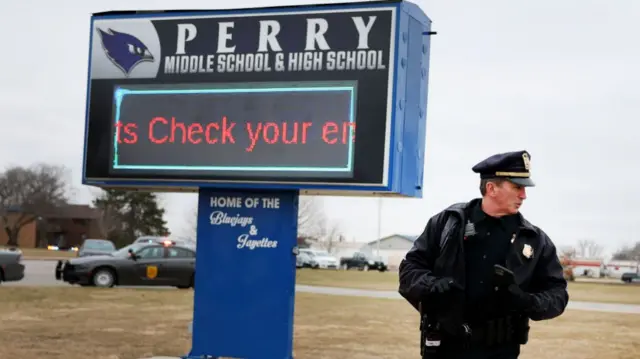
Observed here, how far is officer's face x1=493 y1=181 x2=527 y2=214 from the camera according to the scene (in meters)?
4.49

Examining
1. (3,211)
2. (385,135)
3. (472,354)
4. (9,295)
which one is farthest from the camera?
(3,211)

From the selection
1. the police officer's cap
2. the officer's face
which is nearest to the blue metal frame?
the police officer's cap

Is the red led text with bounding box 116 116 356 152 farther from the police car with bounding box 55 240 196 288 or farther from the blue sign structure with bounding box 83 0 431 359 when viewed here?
the police car with bounding box 55 240 196 288

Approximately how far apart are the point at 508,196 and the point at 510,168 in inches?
5.8

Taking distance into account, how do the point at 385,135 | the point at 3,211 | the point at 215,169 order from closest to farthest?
the point at 385,135
the point at 215,169
the point at 3,211

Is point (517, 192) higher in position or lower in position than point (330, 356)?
higher

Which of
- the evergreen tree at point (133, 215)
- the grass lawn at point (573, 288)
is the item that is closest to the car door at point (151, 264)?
the grass lawn at point (573, 288)

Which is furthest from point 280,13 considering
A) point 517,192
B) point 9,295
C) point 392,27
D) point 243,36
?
point 9,295

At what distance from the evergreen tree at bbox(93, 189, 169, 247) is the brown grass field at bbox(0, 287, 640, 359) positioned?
6000 centimetres

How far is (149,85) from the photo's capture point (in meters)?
10.2

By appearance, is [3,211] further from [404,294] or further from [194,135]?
[404,294]

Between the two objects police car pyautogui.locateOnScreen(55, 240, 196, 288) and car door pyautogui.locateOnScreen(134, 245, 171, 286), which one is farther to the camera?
car door pyautogui.locateOnScreen(134, 245, 171, 286)

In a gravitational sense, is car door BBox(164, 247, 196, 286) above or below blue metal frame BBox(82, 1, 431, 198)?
below

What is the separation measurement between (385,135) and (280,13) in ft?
6.51
